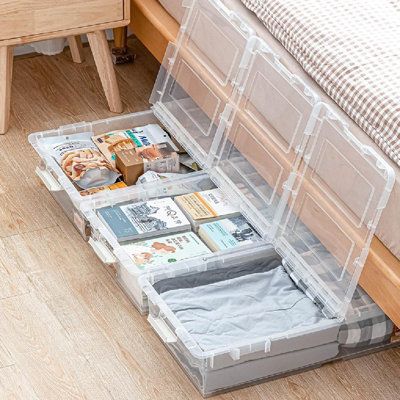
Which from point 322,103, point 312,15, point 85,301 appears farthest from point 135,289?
point 312,15

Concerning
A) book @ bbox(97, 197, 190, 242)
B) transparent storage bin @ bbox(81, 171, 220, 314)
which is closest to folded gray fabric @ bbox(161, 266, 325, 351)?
transparent storage bin @ bbox(81, 171, 220, 314)

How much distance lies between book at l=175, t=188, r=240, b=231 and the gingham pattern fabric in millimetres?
406

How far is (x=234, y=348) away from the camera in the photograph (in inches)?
91.9

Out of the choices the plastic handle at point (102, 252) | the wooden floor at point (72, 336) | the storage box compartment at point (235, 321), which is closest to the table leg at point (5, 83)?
the wooden floor at point (72, 336)

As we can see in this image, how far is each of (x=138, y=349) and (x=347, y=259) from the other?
515 millimetres

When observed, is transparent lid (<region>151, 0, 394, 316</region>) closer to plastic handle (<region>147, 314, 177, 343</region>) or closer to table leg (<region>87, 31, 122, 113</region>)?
table leg (<region>87, 31, 122, 113</region>)

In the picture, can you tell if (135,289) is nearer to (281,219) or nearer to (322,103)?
(281,219)

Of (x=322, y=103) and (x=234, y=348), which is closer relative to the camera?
(x=234, y=348)

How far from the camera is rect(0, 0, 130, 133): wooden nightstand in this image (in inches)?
121

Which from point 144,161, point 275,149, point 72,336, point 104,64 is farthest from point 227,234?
point 104,64

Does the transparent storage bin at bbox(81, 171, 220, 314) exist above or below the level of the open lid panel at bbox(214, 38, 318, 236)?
below

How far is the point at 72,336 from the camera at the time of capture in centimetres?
255

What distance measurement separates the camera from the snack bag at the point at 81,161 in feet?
9.57

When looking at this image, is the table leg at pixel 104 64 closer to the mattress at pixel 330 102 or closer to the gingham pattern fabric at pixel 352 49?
the mattress at pixel 330 102
